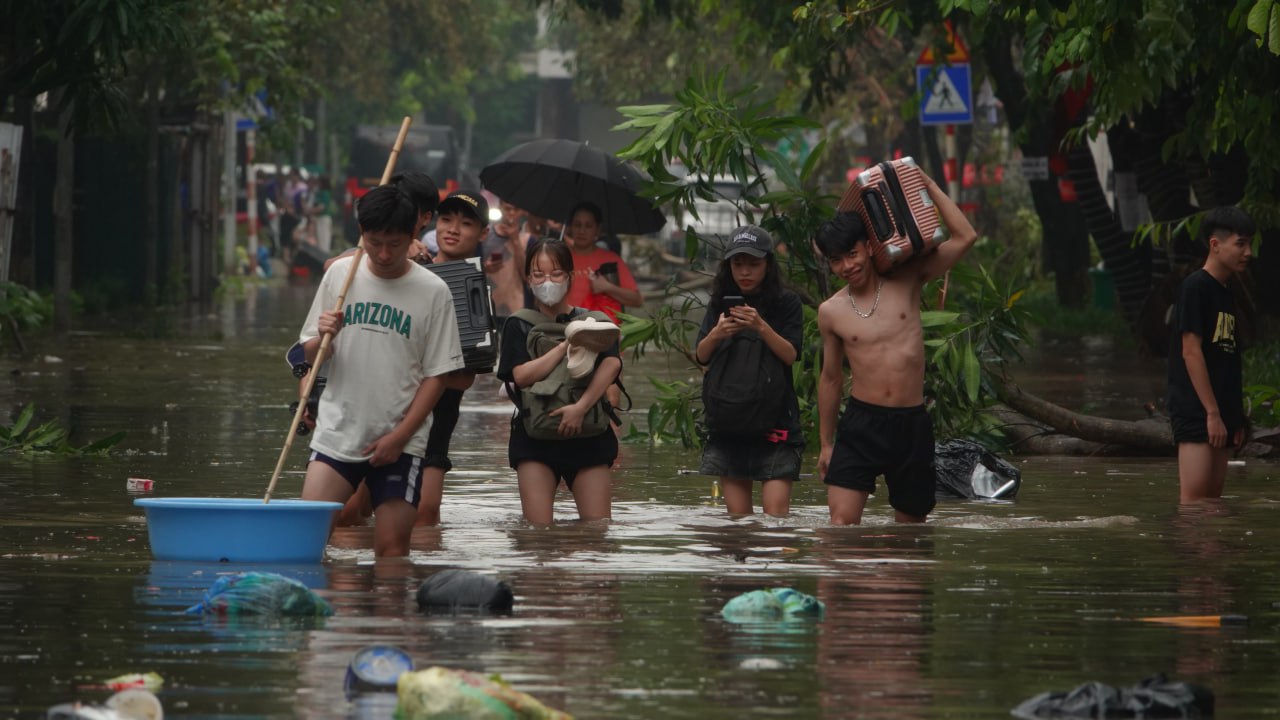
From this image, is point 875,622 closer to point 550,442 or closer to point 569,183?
point 550,442

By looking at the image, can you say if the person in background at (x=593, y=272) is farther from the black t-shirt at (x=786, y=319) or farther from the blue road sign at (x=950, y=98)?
the blue road sign at (x=950, y=98)

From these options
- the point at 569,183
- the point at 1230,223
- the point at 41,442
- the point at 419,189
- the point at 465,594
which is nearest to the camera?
the point at 465,594

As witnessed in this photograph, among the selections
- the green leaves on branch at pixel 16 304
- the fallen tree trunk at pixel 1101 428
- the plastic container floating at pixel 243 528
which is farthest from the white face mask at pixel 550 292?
the green leaves on branch at pixel 16 304

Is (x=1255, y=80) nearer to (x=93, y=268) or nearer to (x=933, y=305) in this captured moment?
(x=933, y=305)

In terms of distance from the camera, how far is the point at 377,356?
9.30m

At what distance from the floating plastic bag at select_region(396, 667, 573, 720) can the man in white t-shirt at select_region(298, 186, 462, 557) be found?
3.04 m

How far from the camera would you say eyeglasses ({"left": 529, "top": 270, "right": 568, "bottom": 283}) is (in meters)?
11.3

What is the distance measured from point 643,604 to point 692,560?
57.4 inches

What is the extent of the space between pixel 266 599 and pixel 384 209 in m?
1.76

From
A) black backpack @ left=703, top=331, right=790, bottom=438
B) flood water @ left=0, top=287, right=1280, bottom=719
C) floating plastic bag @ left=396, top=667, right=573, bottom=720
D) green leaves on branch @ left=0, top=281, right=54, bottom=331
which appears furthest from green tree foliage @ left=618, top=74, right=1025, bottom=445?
floating plastic bag @ left=396, top=667, right=573, bottom=720

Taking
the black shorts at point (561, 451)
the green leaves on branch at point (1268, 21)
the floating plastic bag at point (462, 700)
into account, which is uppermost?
the green leaves on branch at point (1268, 21)

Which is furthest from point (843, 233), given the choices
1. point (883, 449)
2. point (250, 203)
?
point (250, 203)

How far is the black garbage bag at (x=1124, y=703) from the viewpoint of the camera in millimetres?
6395

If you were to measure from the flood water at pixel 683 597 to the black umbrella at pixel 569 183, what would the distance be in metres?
1.51
